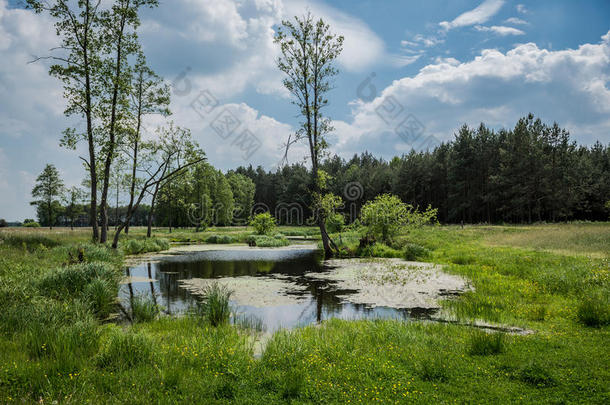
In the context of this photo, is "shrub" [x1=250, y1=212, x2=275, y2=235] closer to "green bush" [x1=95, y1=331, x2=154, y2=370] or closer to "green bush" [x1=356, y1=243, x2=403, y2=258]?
"green bush" [x1=356, y1=243, x2=403, y2=258]

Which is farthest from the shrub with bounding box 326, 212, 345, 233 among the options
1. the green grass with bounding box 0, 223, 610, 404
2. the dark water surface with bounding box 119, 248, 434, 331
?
the green grass with bounding box 0, 223, 610, 404

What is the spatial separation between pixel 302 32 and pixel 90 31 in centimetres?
1269

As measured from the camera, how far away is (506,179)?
52.4 m

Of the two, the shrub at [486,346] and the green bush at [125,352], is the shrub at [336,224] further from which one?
the green bush at [125,352]

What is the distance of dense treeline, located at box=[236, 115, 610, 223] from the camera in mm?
51344

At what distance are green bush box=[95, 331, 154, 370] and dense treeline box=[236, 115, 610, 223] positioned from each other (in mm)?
36336

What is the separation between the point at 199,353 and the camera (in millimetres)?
5504

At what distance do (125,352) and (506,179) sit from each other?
193 ft

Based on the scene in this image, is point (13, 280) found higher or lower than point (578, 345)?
higher

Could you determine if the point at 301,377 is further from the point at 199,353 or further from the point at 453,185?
the point at 453,185

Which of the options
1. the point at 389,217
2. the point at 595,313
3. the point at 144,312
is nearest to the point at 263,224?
the point at 389,217

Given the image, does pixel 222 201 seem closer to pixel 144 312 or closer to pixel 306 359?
pixel 144 312

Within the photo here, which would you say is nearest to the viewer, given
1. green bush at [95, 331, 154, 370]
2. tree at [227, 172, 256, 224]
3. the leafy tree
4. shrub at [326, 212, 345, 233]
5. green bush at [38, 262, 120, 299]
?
green bush at [95, 331, 154, 370]

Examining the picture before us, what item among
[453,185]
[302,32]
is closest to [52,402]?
[302,32]
